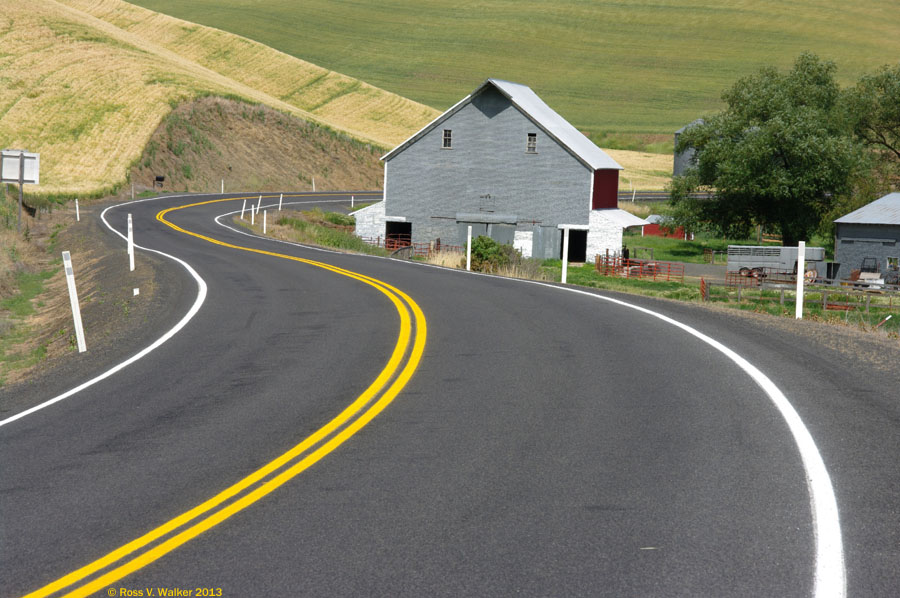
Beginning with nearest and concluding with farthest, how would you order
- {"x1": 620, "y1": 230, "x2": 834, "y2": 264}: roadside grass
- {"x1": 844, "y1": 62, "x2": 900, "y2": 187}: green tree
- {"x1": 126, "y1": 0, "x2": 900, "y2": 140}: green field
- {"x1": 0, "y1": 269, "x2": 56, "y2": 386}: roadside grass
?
1. {"x1": 0, "y1": 269, "x2": 56, "y2": 386}: roadside grass
2. {"x1": 620, "y1": 230, "x2": 834, "y2": 264}: roadside grass
3. {"x1": 844, "y1": 62, "x2": 900, "y2": 187}: green tree
4. {"x1": 126, "y1": 0, "x2": 900, "y2": 140}: green field

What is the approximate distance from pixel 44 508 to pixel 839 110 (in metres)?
54.9

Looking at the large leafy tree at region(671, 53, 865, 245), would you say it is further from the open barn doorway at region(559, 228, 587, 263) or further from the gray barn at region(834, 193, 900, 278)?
the open barn doorway at region(559, 228, 587, 263)

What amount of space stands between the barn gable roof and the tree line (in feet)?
24.8

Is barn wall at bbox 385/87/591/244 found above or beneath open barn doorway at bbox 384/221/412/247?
above

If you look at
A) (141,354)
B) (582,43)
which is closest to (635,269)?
(141,354)

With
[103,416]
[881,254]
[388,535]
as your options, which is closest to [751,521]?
[388,535]

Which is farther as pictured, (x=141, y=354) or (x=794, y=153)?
(x=794, y=153)

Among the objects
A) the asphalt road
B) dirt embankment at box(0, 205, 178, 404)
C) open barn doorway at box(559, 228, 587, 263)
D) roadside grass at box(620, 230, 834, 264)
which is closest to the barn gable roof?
open barn doorway at box(559, 228, 587, 263)

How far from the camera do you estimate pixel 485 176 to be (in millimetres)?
47250

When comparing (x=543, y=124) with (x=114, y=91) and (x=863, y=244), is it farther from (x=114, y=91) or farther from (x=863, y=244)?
(x=114, y=91)

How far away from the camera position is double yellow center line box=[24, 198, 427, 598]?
4.98m

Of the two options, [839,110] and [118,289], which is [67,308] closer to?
[118,289]

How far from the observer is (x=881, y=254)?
141 feet

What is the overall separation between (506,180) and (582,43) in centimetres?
10915
